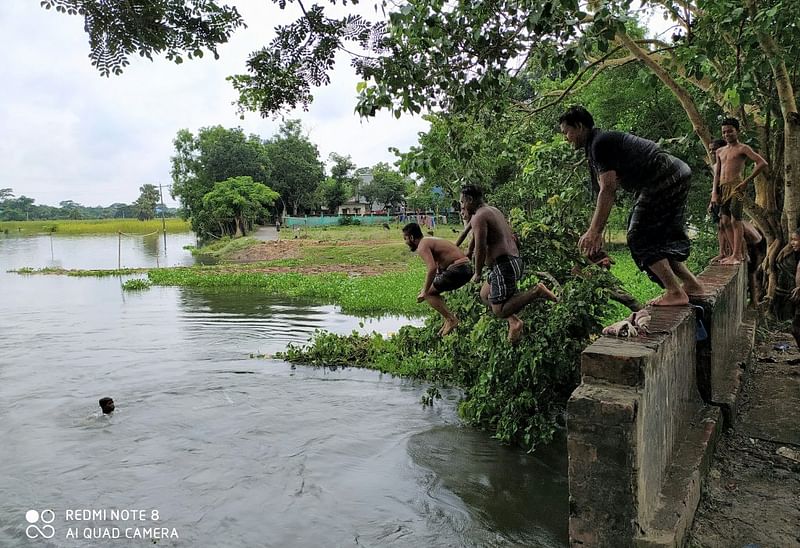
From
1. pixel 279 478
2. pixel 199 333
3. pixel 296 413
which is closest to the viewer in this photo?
pixel 279 478

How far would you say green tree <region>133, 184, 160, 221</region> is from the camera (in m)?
86.1

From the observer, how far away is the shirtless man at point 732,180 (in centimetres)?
714

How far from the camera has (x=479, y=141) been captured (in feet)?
24.5

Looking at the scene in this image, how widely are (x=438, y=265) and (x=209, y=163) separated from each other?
4251 centimetres

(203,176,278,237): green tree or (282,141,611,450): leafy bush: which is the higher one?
(203,176,278,237): green tree

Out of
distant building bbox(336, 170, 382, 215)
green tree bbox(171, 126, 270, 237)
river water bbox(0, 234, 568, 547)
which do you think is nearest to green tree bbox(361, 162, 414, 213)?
distant building bbox(336, 170, 382, 215)

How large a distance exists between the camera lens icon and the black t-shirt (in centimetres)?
621

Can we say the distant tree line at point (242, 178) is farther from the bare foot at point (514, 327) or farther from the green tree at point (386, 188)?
the bare foot at point (514, 327)

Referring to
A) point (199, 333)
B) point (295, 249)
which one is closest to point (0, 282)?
point (295, 249)

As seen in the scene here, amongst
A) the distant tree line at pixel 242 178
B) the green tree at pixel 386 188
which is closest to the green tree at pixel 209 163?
the distant tree line at pixel 242 178

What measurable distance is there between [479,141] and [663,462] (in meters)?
5.00

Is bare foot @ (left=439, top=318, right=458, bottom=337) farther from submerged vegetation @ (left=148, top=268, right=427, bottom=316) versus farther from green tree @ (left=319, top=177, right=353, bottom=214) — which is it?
green tree @ (left=319, top=177, right=353, bottom=214)

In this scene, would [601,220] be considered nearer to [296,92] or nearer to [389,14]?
[389,14]

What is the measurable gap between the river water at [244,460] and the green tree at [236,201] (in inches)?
1137
